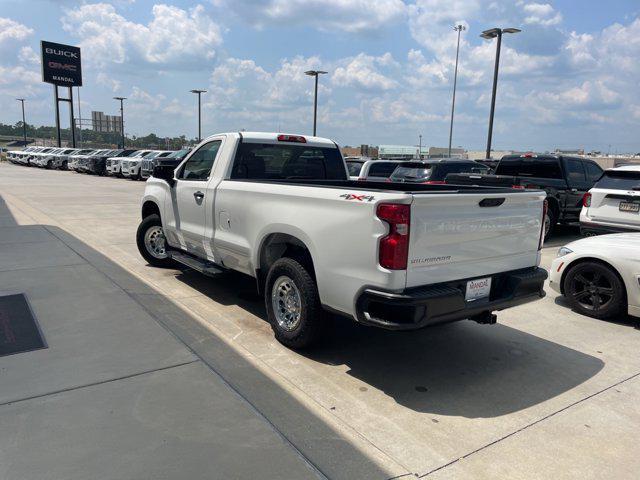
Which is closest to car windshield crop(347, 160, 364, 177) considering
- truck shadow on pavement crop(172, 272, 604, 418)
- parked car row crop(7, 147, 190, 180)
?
truck shadow on pavement crop(172, 272, 604, 418)

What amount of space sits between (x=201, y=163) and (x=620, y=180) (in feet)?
23.4

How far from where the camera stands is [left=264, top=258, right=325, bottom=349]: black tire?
4223mm

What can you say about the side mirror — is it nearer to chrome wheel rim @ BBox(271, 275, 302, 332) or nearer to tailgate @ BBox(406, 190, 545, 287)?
chrome wheel rim @ BBox(271, 275, 302, 332)

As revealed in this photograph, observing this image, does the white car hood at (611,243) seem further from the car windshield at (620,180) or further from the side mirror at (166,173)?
the side mirror at (166,173)

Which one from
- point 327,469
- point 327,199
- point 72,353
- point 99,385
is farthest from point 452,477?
point 72,353

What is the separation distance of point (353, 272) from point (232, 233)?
6.50 feet

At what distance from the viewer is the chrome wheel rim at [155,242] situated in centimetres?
751

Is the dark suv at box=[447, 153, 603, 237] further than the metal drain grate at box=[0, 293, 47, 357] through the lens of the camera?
Yes

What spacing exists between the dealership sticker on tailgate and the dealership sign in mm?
Answer: 61815

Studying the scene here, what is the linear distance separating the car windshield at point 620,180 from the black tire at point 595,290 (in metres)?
3.50

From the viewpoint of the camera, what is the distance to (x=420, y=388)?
399 cm

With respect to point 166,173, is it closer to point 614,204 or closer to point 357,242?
point 357,242

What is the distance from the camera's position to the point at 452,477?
286 centimetres

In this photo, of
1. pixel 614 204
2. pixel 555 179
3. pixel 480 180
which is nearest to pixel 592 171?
pixel 555 179
